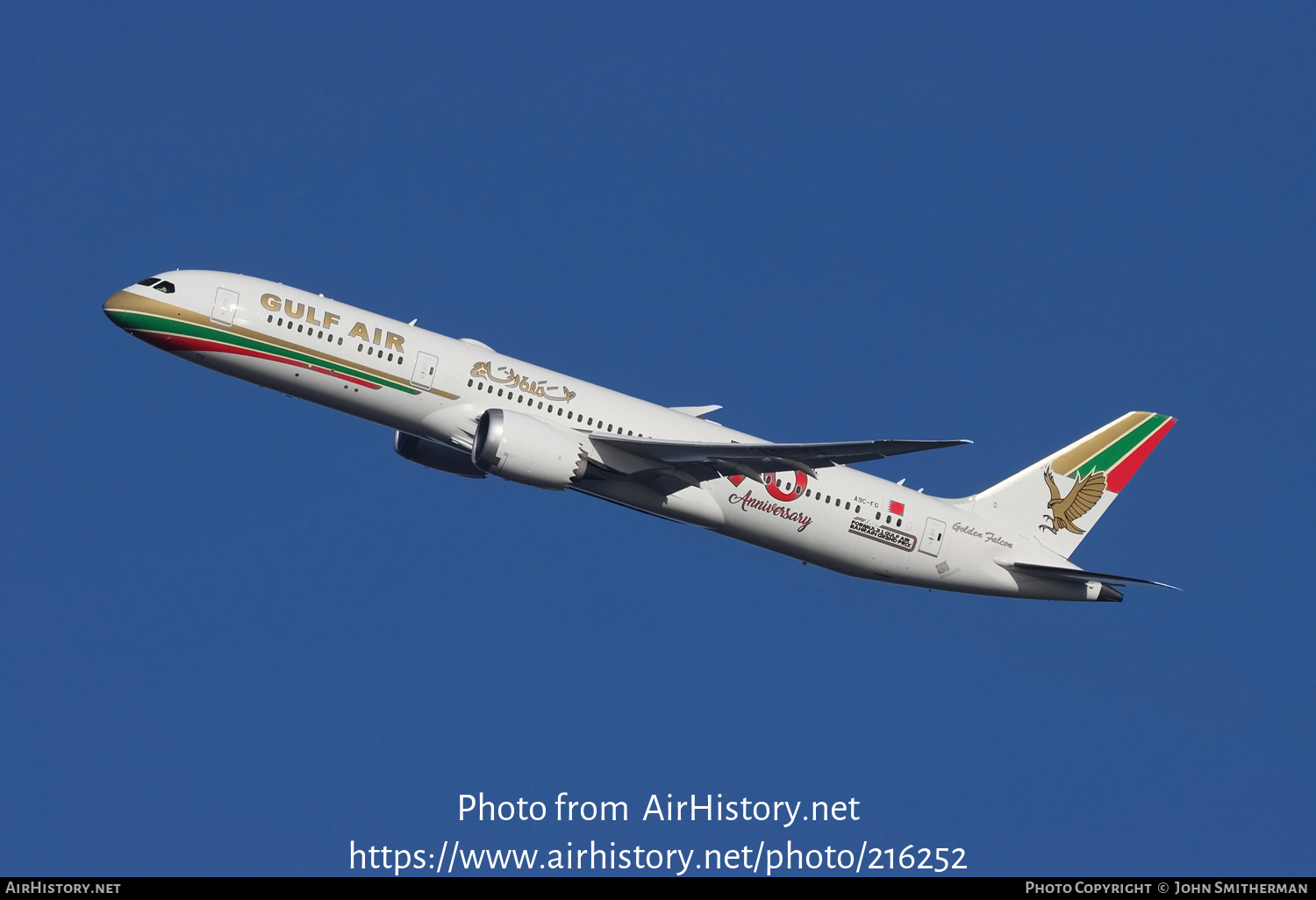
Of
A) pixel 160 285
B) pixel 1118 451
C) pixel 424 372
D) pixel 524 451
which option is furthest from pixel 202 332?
pixel 1118 451

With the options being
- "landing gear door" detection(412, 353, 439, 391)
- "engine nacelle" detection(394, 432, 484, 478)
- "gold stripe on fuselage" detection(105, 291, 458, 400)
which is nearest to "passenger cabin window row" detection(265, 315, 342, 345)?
"gold stripe on fuselage" detection(105, 291, 458, 400)

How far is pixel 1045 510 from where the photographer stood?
57.0 meters

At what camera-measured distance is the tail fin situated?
5638 centimetres

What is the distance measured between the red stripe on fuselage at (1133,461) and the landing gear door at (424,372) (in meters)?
27.1

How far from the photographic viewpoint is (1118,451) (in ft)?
191

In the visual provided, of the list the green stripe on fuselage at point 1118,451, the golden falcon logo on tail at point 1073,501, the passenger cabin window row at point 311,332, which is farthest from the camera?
the green stripe on fuselage at point 1118,451

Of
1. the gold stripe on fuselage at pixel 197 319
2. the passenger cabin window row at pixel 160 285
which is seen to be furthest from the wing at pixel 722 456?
the passenger cabin window row at pixel 160 285

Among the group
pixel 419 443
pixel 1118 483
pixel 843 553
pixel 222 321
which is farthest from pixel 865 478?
pixel 222 321

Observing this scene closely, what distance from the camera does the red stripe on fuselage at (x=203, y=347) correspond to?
155 feet

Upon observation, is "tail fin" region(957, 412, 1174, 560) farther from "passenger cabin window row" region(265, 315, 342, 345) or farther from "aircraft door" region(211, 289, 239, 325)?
"aircraft door" region(211, 289, 239, 325)

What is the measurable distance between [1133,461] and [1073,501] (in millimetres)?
3211

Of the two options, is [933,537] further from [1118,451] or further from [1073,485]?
[1118,451]

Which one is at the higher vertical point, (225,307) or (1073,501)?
(1073,501)

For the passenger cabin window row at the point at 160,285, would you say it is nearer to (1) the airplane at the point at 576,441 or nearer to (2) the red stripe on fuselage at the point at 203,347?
(1) the airplane at the point at 576,441
